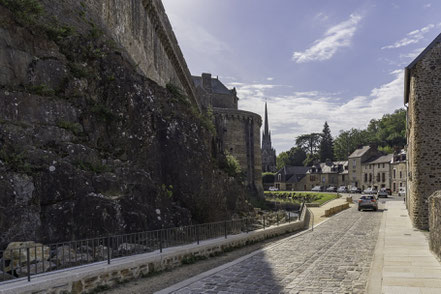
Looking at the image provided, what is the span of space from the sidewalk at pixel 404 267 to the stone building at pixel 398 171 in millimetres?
44444

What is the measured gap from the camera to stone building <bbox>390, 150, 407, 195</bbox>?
54.5m

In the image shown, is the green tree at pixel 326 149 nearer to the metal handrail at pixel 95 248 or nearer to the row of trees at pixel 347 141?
the row of trees at pixel 347 141

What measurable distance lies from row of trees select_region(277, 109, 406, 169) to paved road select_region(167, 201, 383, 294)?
66.1 m

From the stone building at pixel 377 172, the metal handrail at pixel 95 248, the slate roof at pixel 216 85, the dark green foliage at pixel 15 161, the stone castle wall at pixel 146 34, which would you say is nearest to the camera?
the metal handrail at pixel 95 248

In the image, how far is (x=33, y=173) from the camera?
9.48m

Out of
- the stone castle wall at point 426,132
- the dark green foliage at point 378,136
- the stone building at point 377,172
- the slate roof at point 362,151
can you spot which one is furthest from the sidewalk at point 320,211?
the dark green foliage at point 378,136

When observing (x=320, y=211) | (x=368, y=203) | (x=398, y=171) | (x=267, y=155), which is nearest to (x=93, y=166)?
(x=320, y=211)

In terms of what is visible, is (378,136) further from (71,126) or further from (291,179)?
(71,126)

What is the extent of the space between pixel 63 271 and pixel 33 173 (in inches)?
127

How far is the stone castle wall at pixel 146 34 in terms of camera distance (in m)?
16.6

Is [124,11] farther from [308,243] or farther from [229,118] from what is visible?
[229,118]

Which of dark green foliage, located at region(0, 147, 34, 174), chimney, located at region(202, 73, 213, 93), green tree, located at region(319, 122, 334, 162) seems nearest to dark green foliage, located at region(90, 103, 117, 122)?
dark green foliage, located at region(0, 147, 34, 174)

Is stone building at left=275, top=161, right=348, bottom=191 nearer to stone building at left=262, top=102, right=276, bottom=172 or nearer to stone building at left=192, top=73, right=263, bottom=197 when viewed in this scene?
stone building at left=262, top=102, right=276, bottom=172

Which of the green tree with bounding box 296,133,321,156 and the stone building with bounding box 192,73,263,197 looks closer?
the stone building with bounding box 192,73,263,197
